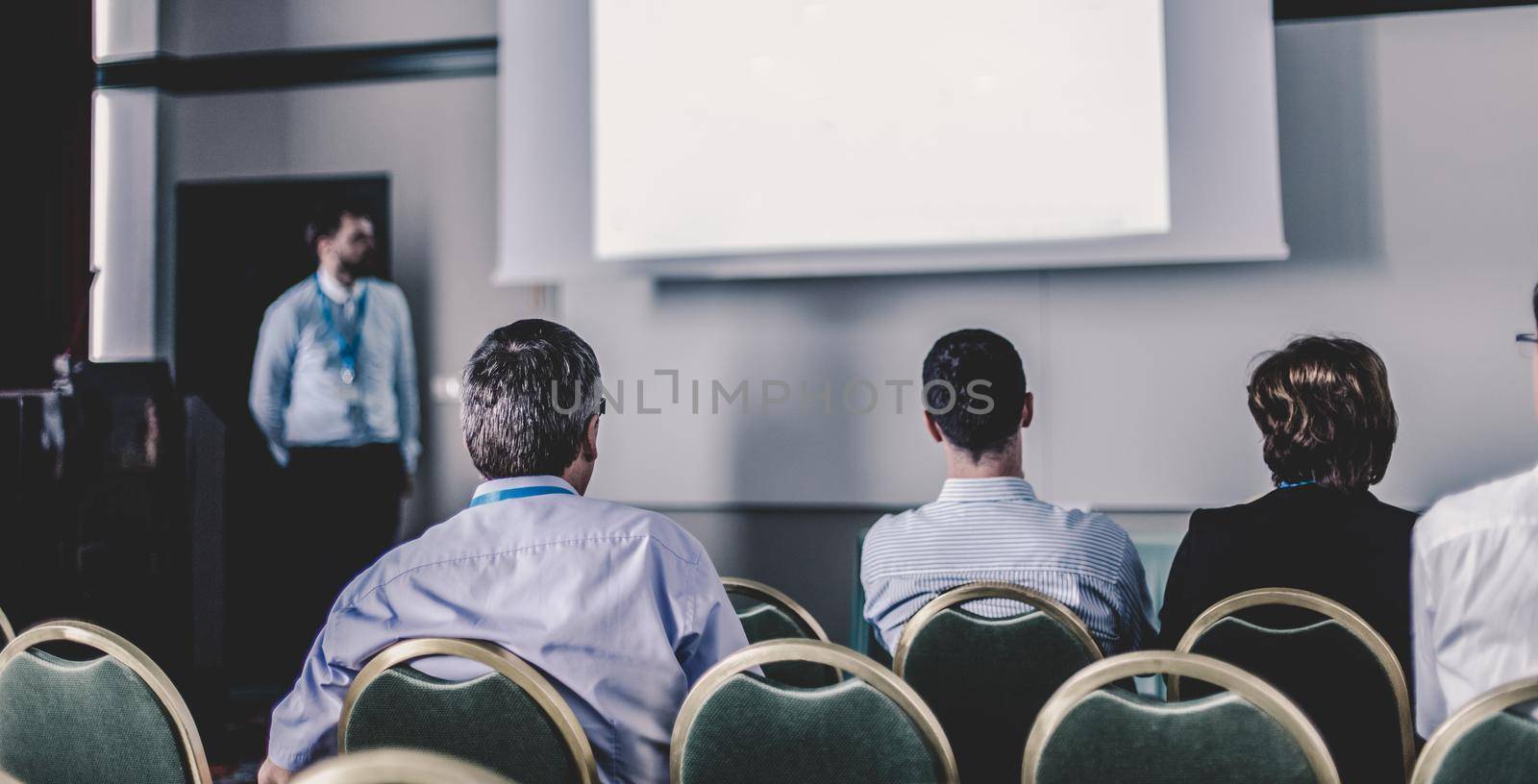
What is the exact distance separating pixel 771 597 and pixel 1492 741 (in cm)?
127

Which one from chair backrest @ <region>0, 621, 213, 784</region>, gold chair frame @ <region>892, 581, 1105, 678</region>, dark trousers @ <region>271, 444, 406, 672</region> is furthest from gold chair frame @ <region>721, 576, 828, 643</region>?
dark trousers @ <region>271, 444, 406, 672</region>

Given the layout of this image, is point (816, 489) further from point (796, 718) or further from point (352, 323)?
point (796, 718)

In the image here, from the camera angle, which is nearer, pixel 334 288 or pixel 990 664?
pixel 990 664

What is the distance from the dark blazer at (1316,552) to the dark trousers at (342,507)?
127 inches

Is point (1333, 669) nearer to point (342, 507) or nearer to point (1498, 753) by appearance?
point (1498, 753)

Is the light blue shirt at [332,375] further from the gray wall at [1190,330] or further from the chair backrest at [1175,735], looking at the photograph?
the chair backrest at [1175,735]

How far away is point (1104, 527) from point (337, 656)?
1.30m

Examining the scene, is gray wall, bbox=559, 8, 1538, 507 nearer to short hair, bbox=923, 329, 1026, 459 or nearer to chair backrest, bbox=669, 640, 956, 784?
short hair, bbox=923, 329, 1026, 459

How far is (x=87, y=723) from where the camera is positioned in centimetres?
137

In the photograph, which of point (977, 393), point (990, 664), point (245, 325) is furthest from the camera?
point (245, 325)

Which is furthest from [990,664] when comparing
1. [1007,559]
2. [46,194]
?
[46,194]

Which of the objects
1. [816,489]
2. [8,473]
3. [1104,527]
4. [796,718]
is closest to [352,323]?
[8,473]

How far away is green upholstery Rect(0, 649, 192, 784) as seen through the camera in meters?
1.35

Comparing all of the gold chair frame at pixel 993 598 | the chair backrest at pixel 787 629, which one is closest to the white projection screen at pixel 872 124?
the chair backrest at pixel 787 629
